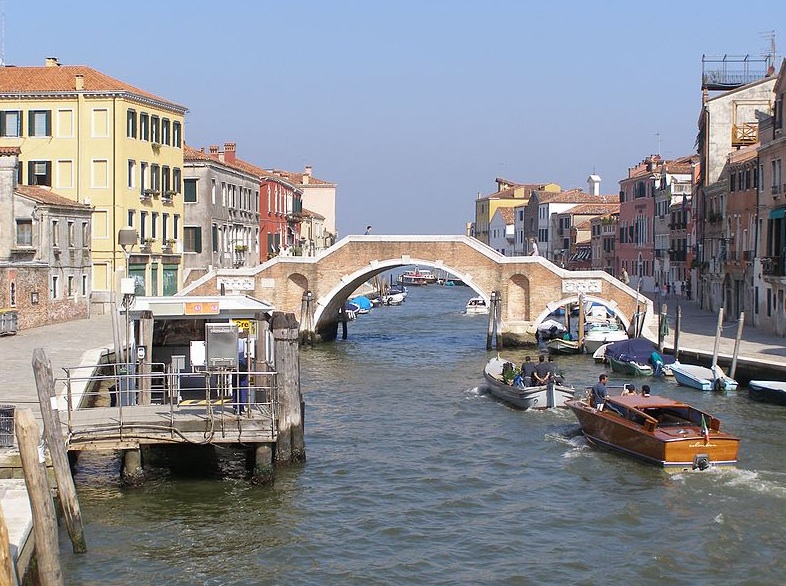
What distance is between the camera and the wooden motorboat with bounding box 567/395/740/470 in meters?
18.3

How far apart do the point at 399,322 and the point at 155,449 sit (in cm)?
3654

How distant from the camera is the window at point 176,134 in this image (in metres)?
45.4

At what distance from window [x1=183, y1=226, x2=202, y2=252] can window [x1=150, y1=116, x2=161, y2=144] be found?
5.07 m

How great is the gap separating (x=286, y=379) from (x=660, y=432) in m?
6.19

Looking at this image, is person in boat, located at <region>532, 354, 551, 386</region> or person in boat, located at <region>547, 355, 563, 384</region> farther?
person in boat, located at <region>532, 354, 551, 386</region>

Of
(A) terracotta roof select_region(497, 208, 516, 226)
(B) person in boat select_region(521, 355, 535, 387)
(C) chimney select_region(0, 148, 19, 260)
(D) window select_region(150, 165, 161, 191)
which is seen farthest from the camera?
(A) terracotta roof select_region(497, 208, 516, 226)

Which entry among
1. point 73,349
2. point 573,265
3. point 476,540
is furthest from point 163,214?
point 573,265

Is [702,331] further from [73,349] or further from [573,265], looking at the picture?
[573,265]

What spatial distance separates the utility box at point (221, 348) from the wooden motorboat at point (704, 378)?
13.4m

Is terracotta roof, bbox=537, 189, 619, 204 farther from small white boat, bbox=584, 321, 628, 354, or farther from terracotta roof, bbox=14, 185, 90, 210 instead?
terracotta roof, bbox=14, 185, 90, 210

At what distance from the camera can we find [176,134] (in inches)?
1795

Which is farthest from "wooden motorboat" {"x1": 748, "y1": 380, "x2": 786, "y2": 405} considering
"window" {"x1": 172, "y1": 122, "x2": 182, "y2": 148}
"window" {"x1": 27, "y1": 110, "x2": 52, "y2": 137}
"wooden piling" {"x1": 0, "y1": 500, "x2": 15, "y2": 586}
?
"window" {"x1": 172, "y1": 122, "x2": 182, "y2": 148}

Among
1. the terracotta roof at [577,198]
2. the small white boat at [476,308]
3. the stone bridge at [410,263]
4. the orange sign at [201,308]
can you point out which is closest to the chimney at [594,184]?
the terracotta roof at [577,198]

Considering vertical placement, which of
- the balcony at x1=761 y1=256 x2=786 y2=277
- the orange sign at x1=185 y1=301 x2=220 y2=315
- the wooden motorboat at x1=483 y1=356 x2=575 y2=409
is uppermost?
the balcony at x1=761 y1=256 x2=786 y2=277
